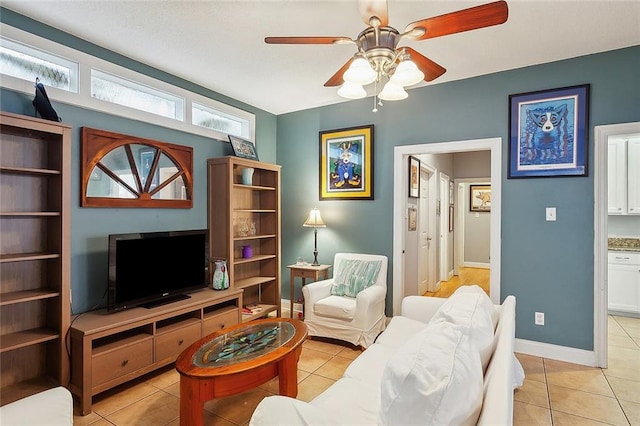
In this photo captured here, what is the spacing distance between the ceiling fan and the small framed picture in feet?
7.49

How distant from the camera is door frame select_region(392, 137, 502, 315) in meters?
3.33

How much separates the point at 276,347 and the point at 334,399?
2.32ft

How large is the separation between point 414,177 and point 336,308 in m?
2.19

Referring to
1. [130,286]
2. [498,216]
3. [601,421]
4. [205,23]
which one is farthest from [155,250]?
[601,421]

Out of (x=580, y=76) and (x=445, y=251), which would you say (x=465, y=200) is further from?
(x=580, y=76)

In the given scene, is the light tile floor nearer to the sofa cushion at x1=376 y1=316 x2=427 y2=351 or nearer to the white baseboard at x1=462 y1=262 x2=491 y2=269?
the sofa cushion at x1=376 y1=316 x2=427 y2=351

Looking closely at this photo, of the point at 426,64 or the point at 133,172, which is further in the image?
the point at 133,172

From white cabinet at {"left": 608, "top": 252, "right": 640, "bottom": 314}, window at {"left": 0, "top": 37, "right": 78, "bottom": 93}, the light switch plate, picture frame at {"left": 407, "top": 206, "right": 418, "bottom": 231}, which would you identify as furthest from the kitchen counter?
window at {"left": 0, "top": 37, "right": 78, "bottom": 93}

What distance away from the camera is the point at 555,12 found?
232 cm

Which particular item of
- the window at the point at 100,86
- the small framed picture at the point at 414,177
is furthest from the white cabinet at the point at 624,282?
the window at the point at 100,86

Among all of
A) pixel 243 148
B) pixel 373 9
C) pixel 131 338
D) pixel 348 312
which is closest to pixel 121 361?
pixel 131 338

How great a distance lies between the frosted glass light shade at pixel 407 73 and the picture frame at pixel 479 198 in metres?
7.19

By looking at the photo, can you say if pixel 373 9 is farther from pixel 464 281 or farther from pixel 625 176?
pixel 464 281

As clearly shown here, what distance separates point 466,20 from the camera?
1.63m
